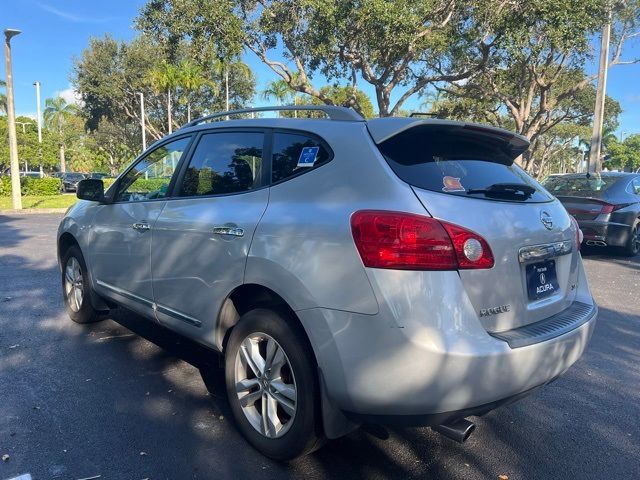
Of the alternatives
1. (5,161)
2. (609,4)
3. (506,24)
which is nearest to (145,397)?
(506,24)

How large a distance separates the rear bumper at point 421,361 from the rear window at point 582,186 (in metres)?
8.10

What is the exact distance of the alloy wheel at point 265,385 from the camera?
8.99 feet

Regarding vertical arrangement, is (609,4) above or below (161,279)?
above

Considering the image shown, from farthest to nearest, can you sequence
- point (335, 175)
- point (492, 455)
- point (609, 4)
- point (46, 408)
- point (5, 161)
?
point (5, 161) < point (609, 4) < point (46, 408) < point (492, 455) < point (335, 175)

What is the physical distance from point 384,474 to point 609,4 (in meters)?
17.4

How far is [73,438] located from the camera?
3.04 m

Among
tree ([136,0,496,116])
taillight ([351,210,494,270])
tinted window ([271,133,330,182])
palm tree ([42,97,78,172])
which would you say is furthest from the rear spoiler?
palm tree ([42,97,78,172])

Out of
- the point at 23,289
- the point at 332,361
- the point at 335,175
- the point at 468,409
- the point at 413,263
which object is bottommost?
the point at 23,289

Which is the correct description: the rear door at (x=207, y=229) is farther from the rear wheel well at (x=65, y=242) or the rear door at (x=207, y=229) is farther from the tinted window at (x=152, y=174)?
the rear wheel well at (x=65, y=242)

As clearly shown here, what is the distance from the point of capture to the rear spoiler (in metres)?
2.70

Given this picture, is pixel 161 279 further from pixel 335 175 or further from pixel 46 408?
pixel 335 175

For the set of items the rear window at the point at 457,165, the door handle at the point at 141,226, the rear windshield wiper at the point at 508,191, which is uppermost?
the rear window at the point at 457,165

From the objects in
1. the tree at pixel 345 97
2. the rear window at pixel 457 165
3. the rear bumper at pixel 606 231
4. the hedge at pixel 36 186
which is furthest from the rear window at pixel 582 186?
the hedge at pixel 36 186

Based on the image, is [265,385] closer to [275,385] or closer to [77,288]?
[275,385]
